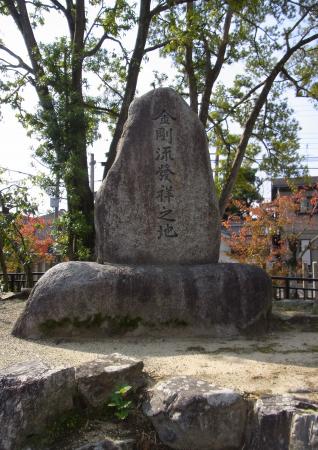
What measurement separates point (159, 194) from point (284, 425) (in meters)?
3.71

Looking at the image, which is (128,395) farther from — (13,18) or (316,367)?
(13,18)

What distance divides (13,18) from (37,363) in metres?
9.98

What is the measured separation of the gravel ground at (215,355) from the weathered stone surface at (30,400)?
2.65 feet

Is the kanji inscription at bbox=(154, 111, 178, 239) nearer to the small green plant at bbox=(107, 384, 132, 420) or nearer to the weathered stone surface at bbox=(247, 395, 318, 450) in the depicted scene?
the small green plant at bbox=(107, 384, 132, 420)

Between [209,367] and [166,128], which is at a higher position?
[166,128]

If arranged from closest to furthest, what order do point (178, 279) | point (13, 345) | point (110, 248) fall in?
point (13, 345) < point (178, 279) < point (110, 248)

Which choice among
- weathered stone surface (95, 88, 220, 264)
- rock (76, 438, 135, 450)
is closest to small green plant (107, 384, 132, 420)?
rock (76, 438, 135, 450)

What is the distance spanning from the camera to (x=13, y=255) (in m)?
11.8

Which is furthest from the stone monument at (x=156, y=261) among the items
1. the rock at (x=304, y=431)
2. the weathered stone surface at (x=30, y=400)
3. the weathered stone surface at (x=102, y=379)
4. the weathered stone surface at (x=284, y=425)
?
the rock at (x=304, y=431)

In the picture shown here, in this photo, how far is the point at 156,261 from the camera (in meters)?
5.96

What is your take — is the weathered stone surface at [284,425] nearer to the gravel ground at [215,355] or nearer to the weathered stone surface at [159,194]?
the gravel ground at [215,355]

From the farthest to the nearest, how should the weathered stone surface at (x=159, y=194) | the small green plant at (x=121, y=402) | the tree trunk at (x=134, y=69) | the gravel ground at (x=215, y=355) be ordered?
the tree trunk at (x=134, y=69)
the weathered stone surface at (x=159, y=194)
the gravel ground at (x=215, y=355)
the small green plant at (x=121, y=402)

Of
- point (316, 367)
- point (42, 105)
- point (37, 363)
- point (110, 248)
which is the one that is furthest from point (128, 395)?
point (42, 105)

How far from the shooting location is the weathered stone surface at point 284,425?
267 cm
